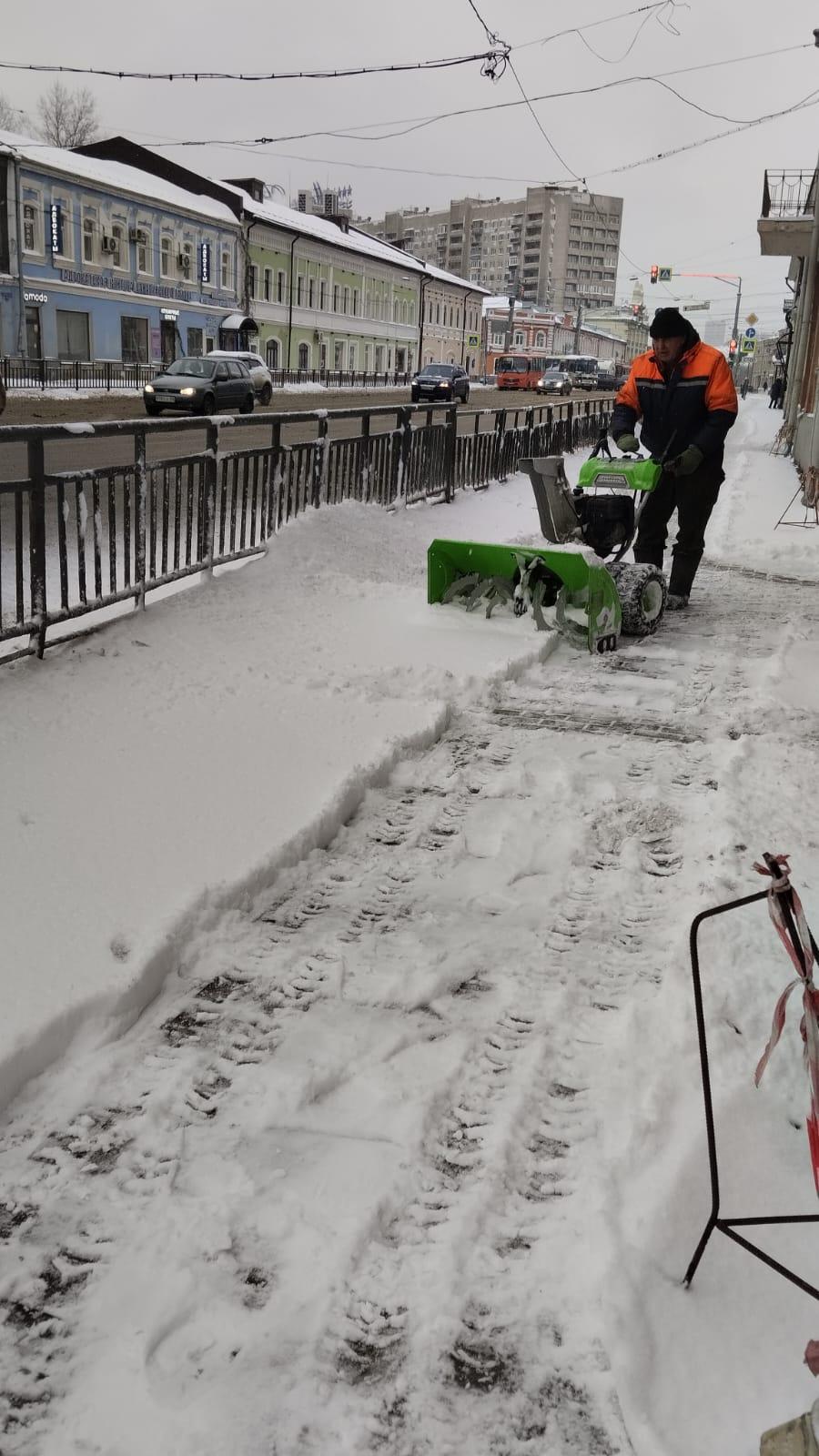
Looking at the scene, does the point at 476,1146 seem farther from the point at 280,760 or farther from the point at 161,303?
the point at 161,303

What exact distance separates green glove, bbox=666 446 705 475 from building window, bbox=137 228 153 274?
40.5 metres

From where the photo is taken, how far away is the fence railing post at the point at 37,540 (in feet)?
16.6

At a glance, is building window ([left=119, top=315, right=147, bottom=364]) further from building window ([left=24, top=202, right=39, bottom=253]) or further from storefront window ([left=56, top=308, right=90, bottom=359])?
building window ([left=24, top=202, right=39, bottom=253])

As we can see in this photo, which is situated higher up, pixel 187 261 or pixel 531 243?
pixel 531 243

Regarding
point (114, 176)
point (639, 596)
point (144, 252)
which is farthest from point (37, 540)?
point (144, 252)

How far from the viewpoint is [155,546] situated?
6336 mm

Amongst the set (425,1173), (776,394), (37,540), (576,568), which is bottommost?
(425,1173)

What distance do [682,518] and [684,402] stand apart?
0.72m

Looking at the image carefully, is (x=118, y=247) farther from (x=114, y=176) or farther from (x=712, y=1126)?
(x=712, y=1126)

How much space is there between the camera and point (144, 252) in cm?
4294

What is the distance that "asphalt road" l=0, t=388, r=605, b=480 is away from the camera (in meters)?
7.21

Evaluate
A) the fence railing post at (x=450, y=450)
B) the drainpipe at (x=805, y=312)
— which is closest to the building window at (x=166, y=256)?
the drainpipe at (x=805, y=312)

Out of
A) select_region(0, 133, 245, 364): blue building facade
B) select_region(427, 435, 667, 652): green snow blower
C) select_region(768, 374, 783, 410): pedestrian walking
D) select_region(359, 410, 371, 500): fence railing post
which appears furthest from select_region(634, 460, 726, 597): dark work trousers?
select_region(768, 374, 783, 410): pedestrian walking

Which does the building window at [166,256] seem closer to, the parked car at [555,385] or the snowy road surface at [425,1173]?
the parked car at [555,385]
